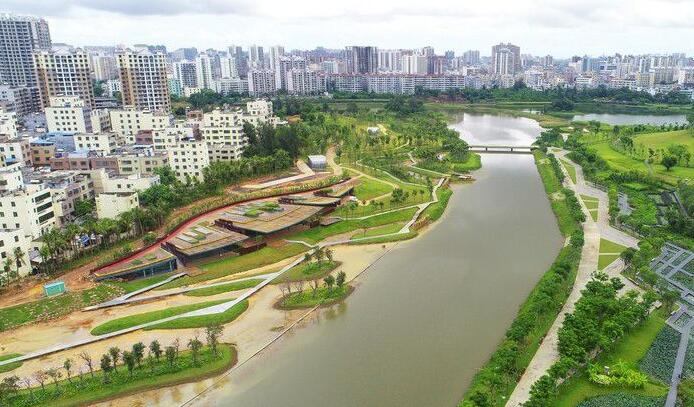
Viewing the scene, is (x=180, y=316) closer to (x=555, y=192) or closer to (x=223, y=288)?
(x=223, y=288)

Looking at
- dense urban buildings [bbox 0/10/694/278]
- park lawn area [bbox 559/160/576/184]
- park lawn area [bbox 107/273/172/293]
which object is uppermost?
dense urban buildings [bbox 0/10/694/278]

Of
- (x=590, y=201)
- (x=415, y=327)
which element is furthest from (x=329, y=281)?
(x=590, y=201)

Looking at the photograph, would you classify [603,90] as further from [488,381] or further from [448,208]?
[488,381]

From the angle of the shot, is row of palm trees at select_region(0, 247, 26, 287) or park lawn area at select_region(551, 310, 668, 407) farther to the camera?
row of palm trees at select_region(0, 247, 26, 287)

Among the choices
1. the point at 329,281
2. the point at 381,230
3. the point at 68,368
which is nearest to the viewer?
the point at 68,368

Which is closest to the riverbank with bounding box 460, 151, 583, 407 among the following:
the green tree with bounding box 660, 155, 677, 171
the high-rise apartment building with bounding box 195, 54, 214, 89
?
the green tree with bounding box 660, 155, 677, 171

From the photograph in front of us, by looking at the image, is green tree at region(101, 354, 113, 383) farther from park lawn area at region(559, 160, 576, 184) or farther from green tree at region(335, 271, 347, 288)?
park lawn area at region(559, 160, 576, 184)

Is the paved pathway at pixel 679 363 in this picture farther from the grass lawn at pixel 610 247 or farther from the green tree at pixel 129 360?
the green tree at pixel 129 360
